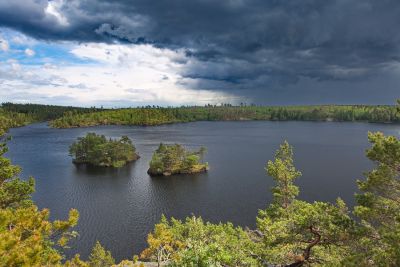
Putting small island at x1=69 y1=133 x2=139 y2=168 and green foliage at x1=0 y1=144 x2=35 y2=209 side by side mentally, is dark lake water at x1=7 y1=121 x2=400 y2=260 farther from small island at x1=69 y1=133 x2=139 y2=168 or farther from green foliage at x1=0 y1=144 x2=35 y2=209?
green foliage at x1=0 y1=144 x2=35 y2=209

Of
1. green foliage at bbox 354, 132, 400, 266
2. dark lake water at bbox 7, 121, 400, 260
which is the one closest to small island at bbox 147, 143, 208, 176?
dark lake water at bbox 7, 121, 400, 260

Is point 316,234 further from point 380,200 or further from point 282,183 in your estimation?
point 282,183

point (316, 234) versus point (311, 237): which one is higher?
point (316, 234)

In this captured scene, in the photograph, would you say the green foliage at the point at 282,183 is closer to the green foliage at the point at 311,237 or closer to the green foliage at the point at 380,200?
the green foliage at the point at 311,237

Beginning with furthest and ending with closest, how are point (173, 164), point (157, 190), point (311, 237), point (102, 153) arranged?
point (102, 153) → point (173, 164) → point (157, 190) → point (311, 237)

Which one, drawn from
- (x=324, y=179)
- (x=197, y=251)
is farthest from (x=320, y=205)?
(x=324, y=179)

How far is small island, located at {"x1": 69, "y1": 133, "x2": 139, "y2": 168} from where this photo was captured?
121 m

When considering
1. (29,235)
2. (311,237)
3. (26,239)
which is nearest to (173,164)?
(311,237)

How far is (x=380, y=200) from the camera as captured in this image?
19.3 meters

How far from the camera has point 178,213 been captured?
69375 mm

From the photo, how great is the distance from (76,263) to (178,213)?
48.9 m

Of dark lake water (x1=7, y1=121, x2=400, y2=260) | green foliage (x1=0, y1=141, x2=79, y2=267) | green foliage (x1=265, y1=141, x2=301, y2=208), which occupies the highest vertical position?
green foliage (x1=0, y1=141, x2=79, y2=267)

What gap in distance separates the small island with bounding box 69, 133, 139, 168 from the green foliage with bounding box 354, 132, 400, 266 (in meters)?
105

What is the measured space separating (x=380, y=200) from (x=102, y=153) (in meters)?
113
